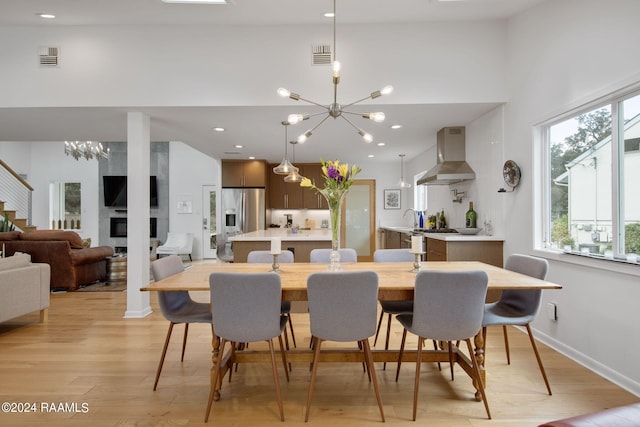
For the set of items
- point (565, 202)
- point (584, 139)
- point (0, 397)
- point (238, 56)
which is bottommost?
point (0, 397)

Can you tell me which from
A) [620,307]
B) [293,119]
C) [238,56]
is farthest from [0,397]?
[620,307]

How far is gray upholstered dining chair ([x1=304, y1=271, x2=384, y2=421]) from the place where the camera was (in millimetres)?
1901

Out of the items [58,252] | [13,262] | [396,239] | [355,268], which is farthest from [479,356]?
[58,252]

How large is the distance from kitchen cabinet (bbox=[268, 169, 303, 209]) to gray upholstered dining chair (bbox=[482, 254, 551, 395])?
18.5ft

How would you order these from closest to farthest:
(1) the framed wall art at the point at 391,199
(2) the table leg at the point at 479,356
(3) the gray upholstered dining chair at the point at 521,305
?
1. (2) the table leg at the point at 479,356
2. (3) the gray upholstered dining chair at the point at 521,305
3. (1) the framed wall art at the point at 391,199

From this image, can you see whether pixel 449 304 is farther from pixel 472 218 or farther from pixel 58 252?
pixel 58 252

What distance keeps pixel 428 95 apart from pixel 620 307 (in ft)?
8.26

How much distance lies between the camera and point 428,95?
3.74 m

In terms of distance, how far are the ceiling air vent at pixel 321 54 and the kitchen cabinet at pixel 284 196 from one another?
4.36 metres

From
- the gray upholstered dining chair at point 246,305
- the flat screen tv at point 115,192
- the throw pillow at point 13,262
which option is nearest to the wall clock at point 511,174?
the gray upholstered dining chair at point 246,305

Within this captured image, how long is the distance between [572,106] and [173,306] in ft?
11.5

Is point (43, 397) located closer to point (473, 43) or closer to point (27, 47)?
point (27, 47)

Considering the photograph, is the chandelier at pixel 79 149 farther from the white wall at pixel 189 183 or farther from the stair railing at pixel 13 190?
the white wall at pixel 189 183

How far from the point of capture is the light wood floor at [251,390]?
6.71 feet
